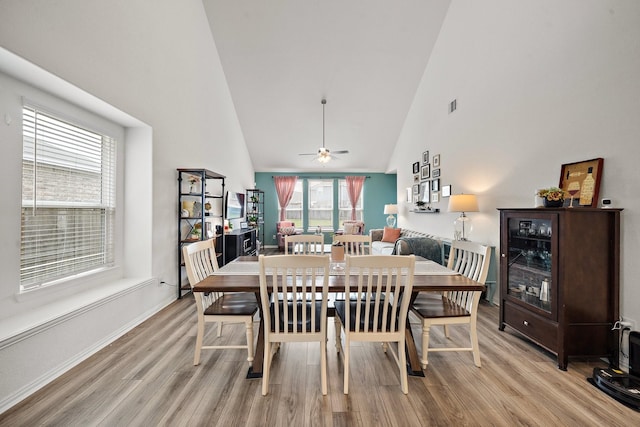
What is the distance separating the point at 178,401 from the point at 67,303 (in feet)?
4.61

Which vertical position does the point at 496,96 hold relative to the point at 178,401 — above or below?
above

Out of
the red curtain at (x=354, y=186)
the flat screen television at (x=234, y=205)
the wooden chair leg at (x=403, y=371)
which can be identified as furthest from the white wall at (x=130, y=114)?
the red curtain at (x=354, y=186)

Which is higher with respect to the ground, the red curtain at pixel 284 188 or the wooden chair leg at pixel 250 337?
the red curtain at pixel 284 188

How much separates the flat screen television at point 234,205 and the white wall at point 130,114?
3.03 feet

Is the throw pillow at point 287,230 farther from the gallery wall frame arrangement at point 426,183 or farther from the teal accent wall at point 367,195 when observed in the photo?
the gallery wall frame arrangement at point 426,183

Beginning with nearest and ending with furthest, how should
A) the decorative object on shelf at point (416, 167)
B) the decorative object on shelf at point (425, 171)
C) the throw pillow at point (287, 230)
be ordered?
the decorative object on shelf at point (425, 171), the decorative object on shelf at point (416, 167), the throw pillow at point (287, 230)

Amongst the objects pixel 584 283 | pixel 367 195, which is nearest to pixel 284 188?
pixel 367 195

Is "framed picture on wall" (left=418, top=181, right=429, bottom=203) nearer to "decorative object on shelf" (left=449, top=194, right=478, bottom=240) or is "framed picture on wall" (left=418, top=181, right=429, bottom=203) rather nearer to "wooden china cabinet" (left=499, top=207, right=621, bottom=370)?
"decorative object on shelf" (left=449, top=194, right=478, bottom=240)

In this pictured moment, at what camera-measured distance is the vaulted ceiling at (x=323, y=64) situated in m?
4.64

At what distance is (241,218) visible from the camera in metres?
7.09

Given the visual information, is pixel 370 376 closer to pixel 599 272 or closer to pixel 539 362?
pixel 539 362

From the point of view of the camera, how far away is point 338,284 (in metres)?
2.03

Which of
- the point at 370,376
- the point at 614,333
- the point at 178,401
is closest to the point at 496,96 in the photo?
the point at 614,333

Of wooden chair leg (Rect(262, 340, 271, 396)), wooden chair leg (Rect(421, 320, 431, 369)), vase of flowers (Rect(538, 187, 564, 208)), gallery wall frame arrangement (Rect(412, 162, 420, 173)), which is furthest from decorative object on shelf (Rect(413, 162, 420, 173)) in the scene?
wooden chair leg (Rect(262, 340, 271, 396))
